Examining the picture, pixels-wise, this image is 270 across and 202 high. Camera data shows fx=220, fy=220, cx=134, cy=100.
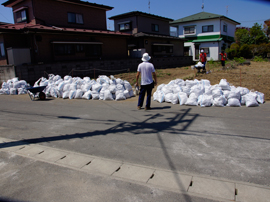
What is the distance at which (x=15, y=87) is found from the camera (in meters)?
12.6

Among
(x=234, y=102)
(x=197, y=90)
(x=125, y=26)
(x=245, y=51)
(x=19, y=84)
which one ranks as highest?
(x=125, y=26)

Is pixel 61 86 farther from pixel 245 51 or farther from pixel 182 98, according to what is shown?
pixel 245 51

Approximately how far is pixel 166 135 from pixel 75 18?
1879cm

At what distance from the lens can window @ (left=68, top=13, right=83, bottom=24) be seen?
19969 mm

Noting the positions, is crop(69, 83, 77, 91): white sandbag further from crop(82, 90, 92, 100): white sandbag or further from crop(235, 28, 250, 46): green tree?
crop(235, 28, 250, 46): green tree

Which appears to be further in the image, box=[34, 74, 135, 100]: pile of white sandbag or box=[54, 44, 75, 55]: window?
box=[54, 44, 75, 55]: window

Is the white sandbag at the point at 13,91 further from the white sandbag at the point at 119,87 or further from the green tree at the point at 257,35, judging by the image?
the green tree at the point at 257,35

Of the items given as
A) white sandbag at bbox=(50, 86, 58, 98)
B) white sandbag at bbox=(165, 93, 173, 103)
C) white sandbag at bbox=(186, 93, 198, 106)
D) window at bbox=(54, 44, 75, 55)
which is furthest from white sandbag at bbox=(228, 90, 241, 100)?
window at bbox=(54, 44, 75, 55)

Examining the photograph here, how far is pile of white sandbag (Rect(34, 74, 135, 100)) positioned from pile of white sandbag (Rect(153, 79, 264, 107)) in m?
1.74

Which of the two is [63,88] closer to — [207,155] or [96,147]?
[96,147]

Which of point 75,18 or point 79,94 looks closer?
point 79,94

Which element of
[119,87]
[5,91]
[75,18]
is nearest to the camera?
[119,87]

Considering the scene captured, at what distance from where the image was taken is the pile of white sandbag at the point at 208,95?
718 centimetres

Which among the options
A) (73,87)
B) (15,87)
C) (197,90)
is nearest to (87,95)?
(73,87)
